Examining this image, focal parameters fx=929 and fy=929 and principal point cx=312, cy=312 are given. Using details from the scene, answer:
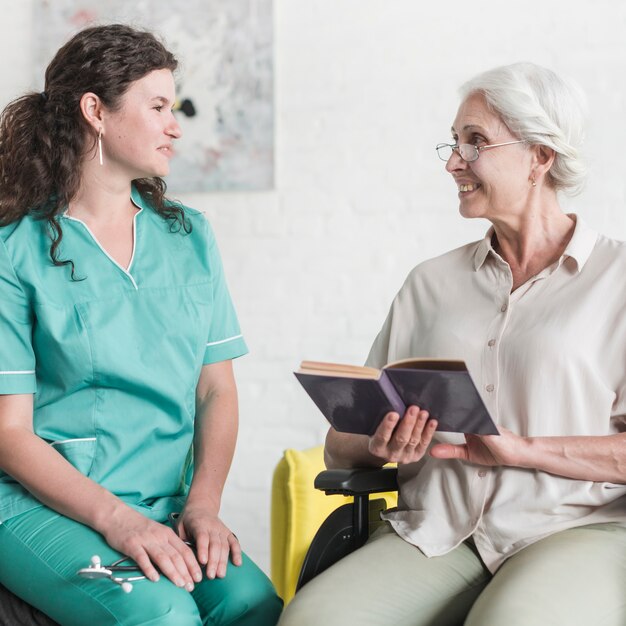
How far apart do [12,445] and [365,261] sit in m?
1.57

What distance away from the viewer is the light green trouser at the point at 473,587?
4.68 feet

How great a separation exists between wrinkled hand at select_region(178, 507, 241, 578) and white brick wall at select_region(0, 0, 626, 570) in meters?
1.38

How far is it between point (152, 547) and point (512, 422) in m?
0.67

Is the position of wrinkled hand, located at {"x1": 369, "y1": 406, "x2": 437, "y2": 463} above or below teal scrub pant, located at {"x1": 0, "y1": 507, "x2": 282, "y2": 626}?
above

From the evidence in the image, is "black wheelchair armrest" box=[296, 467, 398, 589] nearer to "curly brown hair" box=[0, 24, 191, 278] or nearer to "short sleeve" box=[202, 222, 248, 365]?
"short sleeve" box=[202, 222, 248, 365]

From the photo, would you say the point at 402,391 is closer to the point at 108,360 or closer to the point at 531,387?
the point at 531,387

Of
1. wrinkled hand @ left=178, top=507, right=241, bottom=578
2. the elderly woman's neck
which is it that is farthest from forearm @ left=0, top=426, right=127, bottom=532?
the elderly woman's neck

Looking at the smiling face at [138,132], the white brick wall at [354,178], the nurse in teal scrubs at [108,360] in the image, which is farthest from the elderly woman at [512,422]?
the white brick wall at [354,178]

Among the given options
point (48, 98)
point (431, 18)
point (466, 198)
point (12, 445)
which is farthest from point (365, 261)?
point (12, 445)

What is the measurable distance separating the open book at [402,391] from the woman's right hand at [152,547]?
0.35 metres

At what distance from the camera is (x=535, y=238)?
179 centimetres

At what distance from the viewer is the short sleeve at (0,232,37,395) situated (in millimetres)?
1651

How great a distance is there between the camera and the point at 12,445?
5.35 feet

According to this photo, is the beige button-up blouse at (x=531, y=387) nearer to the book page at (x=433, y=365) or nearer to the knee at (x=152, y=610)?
the book page at (x=433, y=365)
